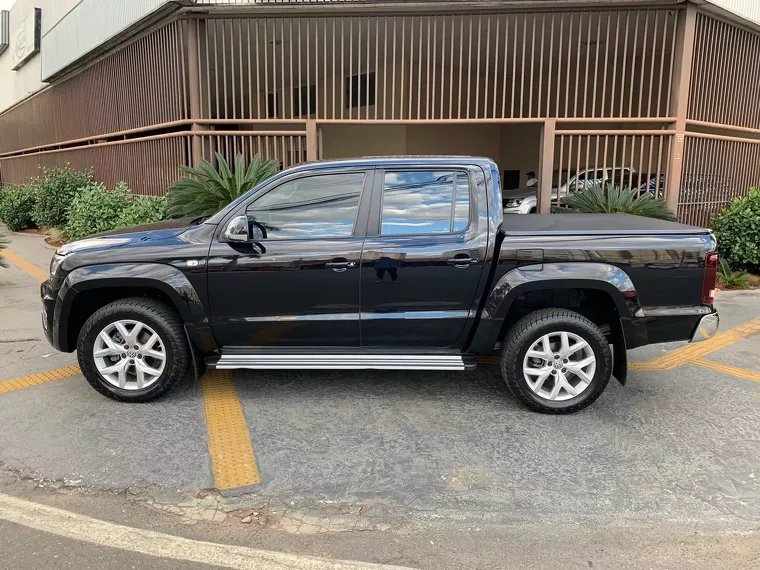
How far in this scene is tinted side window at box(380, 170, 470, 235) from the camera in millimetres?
4223

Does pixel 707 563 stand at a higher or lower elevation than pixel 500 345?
lower

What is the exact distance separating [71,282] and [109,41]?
9853mm

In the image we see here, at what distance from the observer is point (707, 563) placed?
8.91 ft

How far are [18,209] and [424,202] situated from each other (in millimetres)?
15372

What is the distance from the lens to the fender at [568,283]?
4023 millimetres

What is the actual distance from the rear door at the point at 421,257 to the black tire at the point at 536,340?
15.6 inches

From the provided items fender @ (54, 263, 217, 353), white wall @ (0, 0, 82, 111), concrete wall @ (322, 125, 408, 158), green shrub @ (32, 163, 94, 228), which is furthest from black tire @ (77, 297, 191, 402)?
concrete wall @ (322, 125, 408, 158)

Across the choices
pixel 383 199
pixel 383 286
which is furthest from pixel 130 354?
pixel 383 199

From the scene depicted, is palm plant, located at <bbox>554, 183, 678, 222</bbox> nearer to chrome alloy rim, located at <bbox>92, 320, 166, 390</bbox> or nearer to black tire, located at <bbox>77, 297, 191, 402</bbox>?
black tire, located at <bbox>77, 297, 191, 402</bbox>

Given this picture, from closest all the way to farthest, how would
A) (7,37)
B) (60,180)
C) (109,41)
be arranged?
(109,41) → (60,180) → (7,37)

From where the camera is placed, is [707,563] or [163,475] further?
[163,475]

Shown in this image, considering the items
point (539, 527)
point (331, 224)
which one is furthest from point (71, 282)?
point (539, 527)

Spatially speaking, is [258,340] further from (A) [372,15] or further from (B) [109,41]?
(B) [109,41]

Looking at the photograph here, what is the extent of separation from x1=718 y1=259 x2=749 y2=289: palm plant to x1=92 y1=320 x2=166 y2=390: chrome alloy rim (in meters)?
8.12
